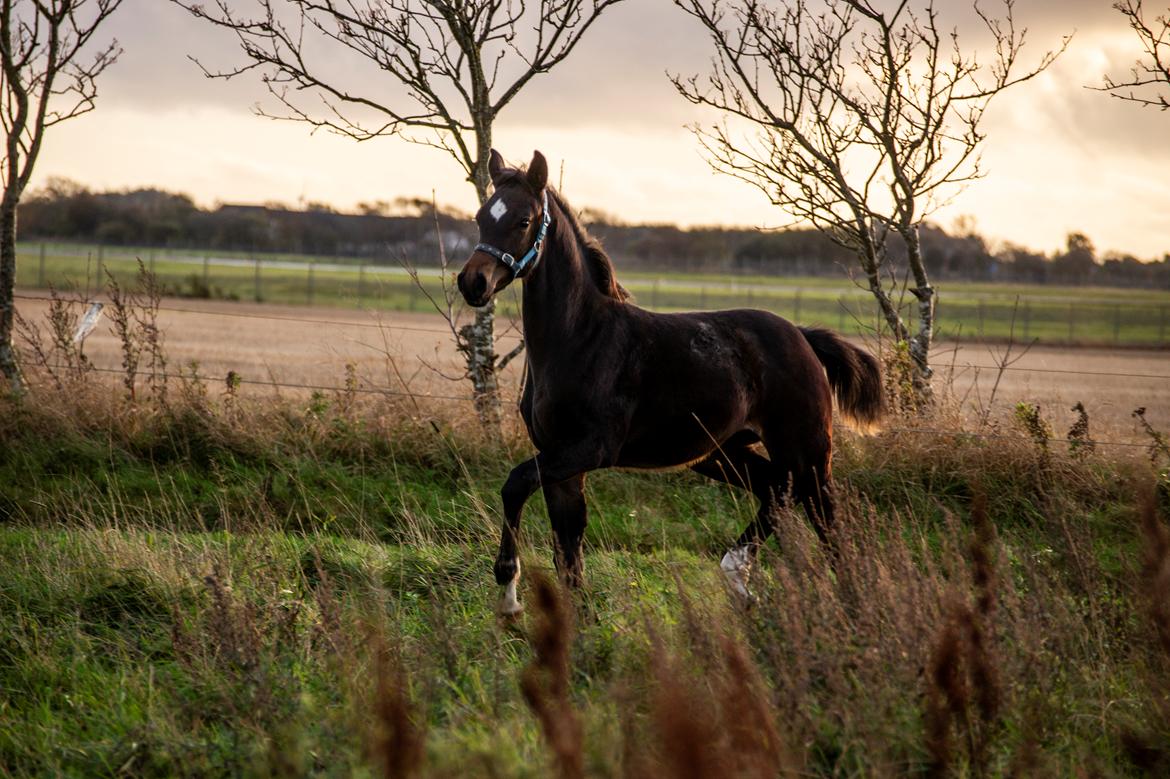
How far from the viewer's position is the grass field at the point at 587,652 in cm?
297

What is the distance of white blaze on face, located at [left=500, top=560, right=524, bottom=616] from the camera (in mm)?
4703

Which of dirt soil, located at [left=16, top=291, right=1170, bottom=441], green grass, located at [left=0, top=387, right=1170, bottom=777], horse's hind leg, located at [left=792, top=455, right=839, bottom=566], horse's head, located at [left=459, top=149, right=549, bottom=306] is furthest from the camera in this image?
dirt soil, located at [left=16, top=291, right=1170, bottom=441]

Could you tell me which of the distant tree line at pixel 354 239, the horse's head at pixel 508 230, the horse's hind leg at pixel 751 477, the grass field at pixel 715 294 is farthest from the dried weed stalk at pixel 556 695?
the distant tree line at pixel 354 239

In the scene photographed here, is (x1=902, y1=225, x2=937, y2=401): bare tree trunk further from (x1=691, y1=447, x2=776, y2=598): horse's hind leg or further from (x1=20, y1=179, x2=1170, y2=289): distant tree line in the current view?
(x1=20, y1=179, x2=1170, y2=289): distant tree line

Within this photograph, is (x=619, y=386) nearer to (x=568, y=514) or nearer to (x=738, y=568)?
(x=568, y=514)

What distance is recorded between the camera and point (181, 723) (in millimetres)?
3754

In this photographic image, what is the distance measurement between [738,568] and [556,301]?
64.3 inches

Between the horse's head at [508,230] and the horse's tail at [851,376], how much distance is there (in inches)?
82.0

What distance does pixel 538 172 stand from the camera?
518cm

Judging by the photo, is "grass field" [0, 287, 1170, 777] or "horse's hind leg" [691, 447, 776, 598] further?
"horse's hind leg" [691, 447, 776, 598]

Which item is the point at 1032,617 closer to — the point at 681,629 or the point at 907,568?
the point at 907,568

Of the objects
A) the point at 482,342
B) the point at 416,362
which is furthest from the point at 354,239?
the point at 482,342

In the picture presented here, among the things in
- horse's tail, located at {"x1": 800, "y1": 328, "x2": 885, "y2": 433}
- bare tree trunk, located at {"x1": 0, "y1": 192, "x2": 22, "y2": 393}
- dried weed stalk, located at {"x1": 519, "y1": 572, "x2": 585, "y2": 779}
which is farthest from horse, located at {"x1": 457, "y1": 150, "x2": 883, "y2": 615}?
bare tree trunk, located at {"x1": 0, "y1": 192, "x2": 22, "y2": 393}

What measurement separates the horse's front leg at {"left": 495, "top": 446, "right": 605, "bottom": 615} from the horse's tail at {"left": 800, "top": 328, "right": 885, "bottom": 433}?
6.43 ft
